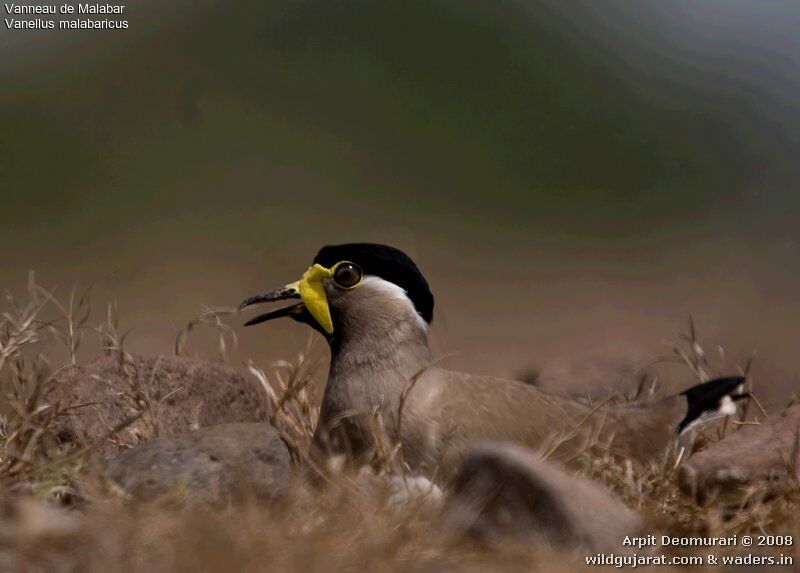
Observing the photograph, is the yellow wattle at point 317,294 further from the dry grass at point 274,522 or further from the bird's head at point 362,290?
the dry grass at point 274,522

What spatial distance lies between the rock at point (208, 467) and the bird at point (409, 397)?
638mm

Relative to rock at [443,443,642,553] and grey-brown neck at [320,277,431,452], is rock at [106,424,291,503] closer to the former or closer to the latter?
rock at [443,443,642,553]

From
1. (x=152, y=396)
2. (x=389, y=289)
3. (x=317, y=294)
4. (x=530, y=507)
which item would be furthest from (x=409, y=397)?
(x=530, y=507)

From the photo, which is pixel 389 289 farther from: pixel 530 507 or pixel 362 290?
pixel 530 507

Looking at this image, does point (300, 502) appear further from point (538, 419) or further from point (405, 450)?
point (538, 419)

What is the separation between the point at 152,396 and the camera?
5.30m

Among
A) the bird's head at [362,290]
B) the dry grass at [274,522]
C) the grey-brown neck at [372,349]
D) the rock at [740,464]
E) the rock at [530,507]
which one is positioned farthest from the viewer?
the bird's head at [362,290]

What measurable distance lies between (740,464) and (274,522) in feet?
5.38

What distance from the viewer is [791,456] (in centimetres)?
422

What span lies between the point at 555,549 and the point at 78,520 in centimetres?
125

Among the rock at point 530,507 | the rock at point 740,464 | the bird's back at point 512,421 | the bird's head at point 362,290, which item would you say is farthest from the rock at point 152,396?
the rock at point 740,464

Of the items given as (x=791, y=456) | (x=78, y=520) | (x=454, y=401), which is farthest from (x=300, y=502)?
(x=791, y=456)

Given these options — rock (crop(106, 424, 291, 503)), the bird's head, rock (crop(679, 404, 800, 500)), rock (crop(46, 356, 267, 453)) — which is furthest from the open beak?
rock (crop(679, 404, 800, 500))

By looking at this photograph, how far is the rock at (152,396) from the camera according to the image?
4.98m
